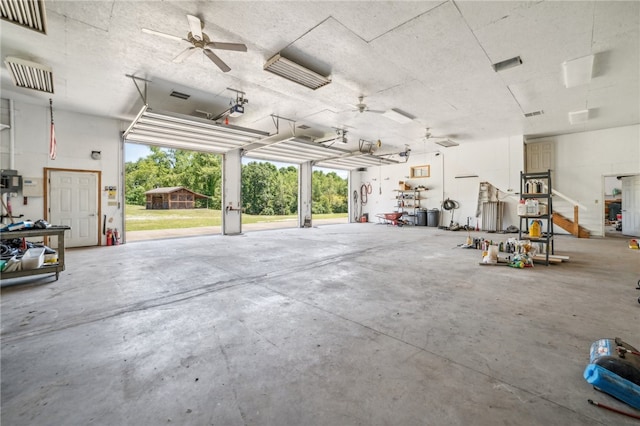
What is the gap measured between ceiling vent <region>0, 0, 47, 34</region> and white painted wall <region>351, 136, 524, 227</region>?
494 inches

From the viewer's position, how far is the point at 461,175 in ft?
38.6

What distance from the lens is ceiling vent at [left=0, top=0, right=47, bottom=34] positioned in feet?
9.65

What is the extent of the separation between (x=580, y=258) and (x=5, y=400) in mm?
8609

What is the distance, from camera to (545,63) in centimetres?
462

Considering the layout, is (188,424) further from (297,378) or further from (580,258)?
(580,258)

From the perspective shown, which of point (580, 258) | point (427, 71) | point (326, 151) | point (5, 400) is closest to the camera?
point (5, 400)

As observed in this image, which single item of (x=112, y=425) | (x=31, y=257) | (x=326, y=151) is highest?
(x=326, y=151)

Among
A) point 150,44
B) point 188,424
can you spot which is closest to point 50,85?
point 150,44

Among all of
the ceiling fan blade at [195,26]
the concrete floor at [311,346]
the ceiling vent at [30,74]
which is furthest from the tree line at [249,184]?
the ceiling fan blade at [195,26]

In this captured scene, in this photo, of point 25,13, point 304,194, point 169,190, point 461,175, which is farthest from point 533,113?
point 169,190

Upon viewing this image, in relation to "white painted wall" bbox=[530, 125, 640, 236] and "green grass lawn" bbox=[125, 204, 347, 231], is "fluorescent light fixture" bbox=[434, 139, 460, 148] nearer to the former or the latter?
"white painted wall" bbox=[530, 125, 640, 236]

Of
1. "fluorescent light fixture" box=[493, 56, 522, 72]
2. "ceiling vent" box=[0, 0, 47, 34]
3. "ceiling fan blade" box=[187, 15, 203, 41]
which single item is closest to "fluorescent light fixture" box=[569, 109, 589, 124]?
"fluorescent light fixture" box=[493, 56, 522, 72]

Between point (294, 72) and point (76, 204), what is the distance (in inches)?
273

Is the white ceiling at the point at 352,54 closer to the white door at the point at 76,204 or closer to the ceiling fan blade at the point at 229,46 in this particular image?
the ceiling fan blade at the point at 229,46
